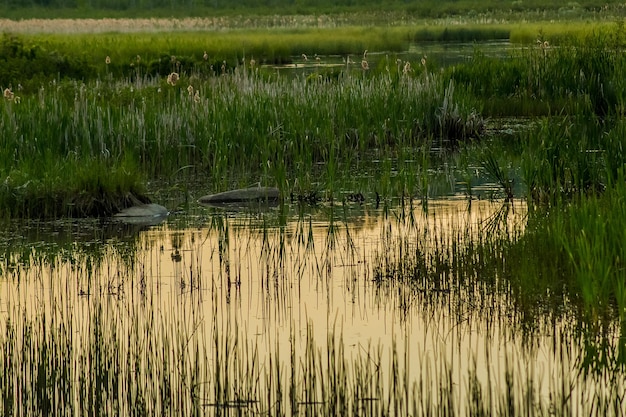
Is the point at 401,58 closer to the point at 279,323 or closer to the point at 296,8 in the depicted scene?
the point at 279,323

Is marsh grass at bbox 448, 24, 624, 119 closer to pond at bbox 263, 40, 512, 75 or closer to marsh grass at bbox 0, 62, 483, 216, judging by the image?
marsh grass at bbox 0, 62, 483, 216

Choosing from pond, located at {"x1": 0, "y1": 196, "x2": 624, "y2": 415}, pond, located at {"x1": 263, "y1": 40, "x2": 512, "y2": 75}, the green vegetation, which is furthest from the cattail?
the green vegetation

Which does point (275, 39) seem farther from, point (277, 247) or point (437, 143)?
point (277, 247)

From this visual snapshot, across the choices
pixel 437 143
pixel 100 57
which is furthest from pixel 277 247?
pixel 100 57

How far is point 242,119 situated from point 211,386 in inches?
351

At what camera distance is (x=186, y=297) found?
8.05m

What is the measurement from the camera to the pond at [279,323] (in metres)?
5.78

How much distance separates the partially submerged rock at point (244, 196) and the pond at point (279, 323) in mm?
1079

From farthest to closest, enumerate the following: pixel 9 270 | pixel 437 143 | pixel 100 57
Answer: pixel 100 57 → pixel 437 143 → pixel 9 270

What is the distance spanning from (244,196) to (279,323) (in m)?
5.18

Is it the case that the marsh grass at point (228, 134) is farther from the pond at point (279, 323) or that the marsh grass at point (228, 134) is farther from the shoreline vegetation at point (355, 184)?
the pond at point (279, 323)

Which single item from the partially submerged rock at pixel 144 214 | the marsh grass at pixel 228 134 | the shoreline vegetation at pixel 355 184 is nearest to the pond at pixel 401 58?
the shoreline vegetation at pixel 355 184

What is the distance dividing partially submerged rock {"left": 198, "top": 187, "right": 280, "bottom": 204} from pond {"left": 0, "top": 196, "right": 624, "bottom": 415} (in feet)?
3.54

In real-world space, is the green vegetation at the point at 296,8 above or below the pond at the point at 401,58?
above
